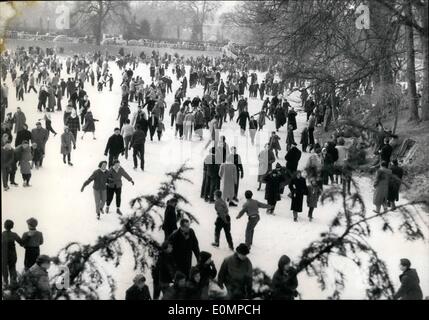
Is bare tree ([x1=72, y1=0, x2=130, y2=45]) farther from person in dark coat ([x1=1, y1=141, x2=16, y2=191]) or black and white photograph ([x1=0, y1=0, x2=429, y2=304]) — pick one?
person in dark coat ([x1=1, y1=141, x2=16, y2=191])

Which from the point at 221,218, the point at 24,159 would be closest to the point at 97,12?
the point at 24,159

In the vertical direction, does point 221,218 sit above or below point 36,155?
below

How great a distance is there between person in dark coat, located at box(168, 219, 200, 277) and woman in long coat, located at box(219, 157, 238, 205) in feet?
13.3

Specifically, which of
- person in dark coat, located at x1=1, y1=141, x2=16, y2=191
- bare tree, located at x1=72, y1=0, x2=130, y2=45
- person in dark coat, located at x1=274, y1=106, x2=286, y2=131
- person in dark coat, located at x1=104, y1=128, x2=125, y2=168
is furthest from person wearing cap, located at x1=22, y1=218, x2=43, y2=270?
person in dark coat, located at x1=274, y1=106, x2=286, y2=131

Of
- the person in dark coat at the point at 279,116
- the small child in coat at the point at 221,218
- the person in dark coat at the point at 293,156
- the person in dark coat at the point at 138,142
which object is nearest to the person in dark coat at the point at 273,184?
the person in dark coat at the point at 293,156

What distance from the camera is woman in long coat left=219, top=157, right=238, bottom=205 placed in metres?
11.2

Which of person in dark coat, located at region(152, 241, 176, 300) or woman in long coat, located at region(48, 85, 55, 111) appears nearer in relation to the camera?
person in dark coat, located at region(152, 241, 176, 300)

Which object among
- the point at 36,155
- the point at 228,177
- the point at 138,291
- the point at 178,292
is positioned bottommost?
the point at 138,291

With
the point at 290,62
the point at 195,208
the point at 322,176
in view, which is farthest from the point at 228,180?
the point at 290,62

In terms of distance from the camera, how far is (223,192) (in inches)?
450

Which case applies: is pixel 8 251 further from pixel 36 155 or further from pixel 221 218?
pixel 36 155

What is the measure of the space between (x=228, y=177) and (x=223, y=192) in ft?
1.38
